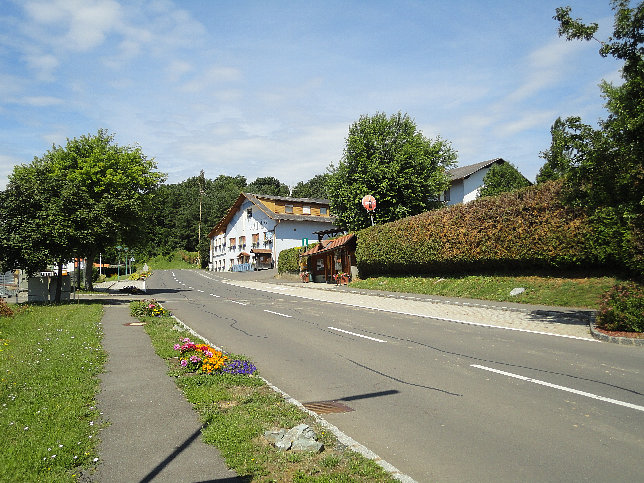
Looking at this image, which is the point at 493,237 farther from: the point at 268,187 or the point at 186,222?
the point at 268,187

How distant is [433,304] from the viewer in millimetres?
20516

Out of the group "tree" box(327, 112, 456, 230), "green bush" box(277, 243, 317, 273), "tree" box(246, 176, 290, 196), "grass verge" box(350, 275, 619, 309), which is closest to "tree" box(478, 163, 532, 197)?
"tree" box(327, 112, 456, 230)

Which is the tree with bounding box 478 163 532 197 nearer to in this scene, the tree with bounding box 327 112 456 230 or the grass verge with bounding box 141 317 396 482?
the tree with bounding box 327 112 456 230

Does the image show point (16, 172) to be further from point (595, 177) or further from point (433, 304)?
point (595, 177)

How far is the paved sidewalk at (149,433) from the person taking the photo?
13.5 feet

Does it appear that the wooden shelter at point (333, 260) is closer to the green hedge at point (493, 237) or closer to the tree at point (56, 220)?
the green hedge at point (493, 237)

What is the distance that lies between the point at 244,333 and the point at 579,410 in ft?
29.8

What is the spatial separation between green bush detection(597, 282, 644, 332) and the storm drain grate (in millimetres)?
8604

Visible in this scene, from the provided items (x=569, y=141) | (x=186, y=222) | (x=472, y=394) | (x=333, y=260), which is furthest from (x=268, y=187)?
(x=472, y=394)

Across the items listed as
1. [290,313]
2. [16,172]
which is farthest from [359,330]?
[16,172]

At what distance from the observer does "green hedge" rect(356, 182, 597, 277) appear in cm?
1855

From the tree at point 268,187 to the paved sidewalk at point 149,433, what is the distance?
118221mm

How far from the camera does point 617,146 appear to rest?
13141mm

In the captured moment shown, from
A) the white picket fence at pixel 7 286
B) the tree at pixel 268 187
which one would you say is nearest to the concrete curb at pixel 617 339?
the white picket fence at pixel 7 286
